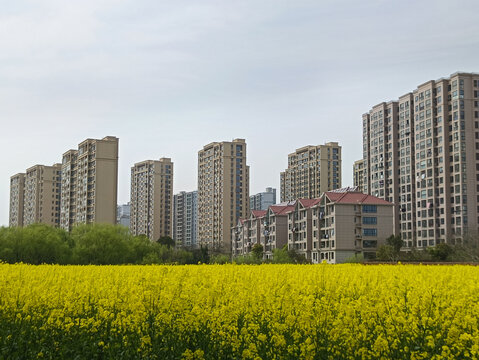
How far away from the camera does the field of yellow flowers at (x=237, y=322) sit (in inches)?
352

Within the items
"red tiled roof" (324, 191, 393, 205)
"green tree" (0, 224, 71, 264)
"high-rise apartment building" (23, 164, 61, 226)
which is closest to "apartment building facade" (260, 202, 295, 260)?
"red tiled roof" (324, 191, 393, 205)

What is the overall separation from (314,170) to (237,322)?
16393cm

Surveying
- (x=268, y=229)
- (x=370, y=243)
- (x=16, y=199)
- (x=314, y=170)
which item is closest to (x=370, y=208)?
(x=370, y=243)

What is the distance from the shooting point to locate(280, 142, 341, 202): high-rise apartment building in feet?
559

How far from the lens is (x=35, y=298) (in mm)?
13375

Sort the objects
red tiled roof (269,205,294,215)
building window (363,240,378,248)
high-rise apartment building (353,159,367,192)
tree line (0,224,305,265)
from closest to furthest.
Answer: tree line (0,224,305,265) → building window (363,240,378,248) → red tiled roof (269,205,294,215) → high-rise apartment building (353,159,367,192)

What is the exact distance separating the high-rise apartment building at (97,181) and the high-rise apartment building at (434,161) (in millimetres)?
60540

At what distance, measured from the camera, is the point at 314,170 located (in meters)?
173

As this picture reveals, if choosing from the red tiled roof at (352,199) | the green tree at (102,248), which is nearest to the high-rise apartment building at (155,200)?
the red tiled roof at (352,199)

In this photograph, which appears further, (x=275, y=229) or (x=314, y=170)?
(x=314, y=170)

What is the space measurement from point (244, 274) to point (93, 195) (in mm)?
112117

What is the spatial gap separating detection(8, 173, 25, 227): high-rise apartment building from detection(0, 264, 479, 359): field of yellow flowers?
591 feet

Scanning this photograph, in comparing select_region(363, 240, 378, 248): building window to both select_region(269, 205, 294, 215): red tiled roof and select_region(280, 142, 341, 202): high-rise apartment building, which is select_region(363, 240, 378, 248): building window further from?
select_region(280, 142, 341, 202): high-rise apartment building

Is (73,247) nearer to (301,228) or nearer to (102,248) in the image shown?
(102,248)
